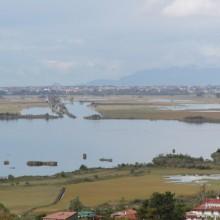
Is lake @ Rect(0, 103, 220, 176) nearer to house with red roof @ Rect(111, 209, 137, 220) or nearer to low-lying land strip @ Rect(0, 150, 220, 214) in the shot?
low-lying land strip @ Rect(0, 150, 220, 214)

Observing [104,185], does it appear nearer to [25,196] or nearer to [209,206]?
[25,196]

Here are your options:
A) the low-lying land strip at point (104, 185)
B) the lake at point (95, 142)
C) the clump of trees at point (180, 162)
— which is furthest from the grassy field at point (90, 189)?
the lake at point (95, 142)

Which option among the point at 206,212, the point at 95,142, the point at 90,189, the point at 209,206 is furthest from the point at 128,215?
the point at 95,142

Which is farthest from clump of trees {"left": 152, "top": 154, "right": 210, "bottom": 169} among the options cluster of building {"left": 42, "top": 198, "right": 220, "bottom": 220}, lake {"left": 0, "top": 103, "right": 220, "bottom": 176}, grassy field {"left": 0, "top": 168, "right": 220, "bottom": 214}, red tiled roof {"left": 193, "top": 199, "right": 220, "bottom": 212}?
cluster of building {"left": 42, "top": 198, "right": 220, "bottom": 220}

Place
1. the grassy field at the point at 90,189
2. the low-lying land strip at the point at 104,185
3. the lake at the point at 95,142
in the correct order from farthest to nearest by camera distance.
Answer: the lake at the point at 95,142 < the low-lying land strip at the point at 104,185 < the grassy field at the point at 90,189

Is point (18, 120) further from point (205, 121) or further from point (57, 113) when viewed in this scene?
point (205, 121)

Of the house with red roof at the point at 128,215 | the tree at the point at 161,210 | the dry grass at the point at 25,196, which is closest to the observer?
the tree at the point at 161,210

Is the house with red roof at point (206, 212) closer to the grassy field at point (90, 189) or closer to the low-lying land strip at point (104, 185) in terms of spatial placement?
the low-lying land strip at point (104, 185)
